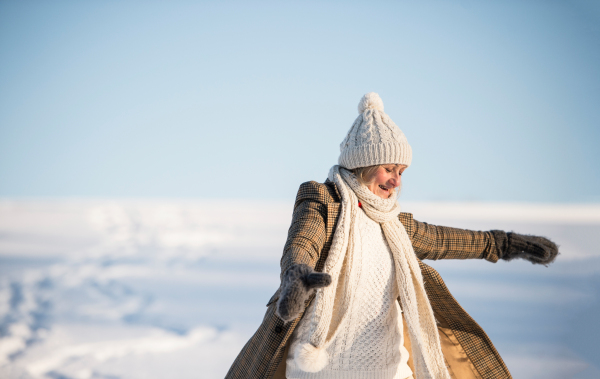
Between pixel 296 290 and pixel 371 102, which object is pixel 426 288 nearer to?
pixel 371 102

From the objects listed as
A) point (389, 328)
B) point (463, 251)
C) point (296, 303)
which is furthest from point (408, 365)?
point (296, 303)

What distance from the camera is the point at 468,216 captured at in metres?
7.44

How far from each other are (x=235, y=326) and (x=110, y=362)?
1.54 meters

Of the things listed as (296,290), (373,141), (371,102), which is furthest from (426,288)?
(296,290)

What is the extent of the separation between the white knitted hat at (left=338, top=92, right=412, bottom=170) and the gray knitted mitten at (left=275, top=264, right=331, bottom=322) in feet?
2.30

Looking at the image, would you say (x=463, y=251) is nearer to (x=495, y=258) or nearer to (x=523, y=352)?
(x=495, y=258)

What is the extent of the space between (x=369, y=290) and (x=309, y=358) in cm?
35

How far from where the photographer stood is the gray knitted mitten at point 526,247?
2.14m

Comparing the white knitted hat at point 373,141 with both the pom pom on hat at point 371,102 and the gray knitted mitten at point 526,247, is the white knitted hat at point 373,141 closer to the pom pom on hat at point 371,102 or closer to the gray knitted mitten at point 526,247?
the pom pom on hat at point 371,102

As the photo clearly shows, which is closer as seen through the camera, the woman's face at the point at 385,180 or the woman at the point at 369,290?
the woman at the point at 369,290

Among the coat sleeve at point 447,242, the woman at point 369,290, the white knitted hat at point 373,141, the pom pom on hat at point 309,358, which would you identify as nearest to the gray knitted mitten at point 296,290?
the woman at point 369,290

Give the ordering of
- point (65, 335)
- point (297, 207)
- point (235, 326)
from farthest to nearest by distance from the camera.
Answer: point (235, 326) < point (65, 335) < point (297, 207)

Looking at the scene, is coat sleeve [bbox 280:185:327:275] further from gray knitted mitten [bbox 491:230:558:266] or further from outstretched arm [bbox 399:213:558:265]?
gray knitted mitten [bbox 491:230:558:266]

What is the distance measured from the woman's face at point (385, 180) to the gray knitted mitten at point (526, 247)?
1.99ft
